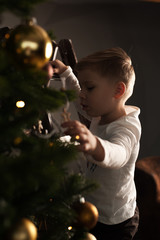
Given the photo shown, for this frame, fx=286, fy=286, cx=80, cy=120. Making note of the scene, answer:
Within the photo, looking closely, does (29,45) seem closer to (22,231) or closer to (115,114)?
(22,231)

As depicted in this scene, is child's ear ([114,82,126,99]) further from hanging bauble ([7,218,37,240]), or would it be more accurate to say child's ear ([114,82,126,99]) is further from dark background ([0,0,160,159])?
dark background ([0,0,160,159])

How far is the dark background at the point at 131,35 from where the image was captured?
206 centimetres

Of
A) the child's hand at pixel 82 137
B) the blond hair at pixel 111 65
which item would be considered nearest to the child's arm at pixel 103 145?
the child's hand at pixel 82 137

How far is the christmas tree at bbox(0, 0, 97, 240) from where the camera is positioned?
0.38m

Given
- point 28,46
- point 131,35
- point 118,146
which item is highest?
point 28,46

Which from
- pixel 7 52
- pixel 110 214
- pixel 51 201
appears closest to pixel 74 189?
pixel 51 201

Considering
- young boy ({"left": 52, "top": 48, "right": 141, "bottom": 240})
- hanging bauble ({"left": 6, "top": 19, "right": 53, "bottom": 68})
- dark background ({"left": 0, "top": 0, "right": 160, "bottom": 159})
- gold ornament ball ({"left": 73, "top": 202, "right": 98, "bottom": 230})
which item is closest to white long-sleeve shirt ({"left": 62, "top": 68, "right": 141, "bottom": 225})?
young boy ({"left": 52, "top": 48, "right": 141, "bottom": 240})

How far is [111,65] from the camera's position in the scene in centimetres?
91

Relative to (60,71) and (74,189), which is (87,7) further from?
(74,189)

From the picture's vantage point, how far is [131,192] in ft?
2.97

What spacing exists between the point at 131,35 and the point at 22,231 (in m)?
2.15

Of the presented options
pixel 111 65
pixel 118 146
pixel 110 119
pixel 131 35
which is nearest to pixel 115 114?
pixel 110 119

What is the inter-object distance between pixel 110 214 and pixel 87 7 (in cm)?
170

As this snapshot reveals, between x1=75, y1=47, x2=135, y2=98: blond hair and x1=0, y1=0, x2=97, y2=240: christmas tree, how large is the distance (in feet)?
1.25
